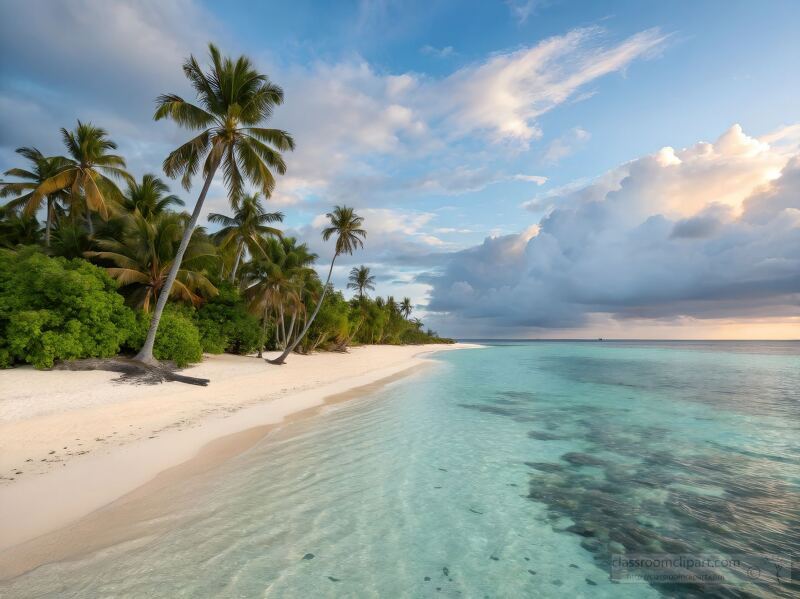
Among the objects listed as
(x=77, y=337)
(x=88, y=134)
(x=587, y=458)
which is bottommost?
(x=587, y=458)

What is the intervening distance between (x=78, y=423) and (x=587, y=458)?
11.9 m

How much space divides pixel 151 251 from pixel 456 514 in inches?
745

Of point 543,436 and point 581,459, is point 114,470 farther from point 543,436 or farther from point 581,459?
point 543,436

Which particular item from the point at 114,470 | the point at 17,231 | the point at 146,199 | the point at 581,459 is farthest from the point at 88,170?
the point at 581,459

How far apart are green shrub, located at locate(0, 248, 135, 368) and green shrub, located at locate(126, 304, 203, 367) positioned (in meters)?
1.68

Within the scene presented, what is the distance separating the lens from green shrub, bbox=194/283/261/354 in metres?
21.9

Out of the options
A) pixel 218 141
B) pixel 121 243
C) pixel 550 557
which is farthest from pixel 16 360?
pixel 550 557

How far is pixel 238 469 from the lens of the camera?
21.2ft

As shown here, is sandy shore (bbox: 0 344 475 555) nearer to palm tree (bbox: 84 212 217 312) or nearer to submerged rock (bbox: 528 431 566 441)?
palm tree (bbox: 84 212 217 312)

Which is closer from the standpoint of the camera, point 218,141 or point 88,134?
point 218,141

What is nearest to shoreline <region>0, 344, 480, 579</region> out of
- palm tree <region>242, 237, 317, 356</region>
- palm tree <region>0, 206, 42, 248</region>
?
palm tree <region>242, 237, 317, 356</region>

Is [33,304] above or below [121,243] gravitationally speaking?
below

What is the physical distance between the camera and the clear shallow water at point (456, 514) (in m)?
3.62

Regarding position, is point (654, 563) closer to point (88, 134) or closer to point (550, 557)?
point (550, 557)
